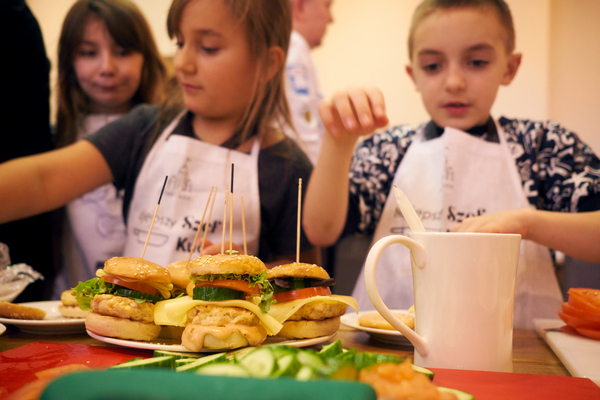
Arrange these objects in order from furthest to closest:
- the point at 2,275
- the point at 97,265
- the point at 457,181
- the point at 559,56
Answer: the point at 559,56, the point at 97,265, the point at 457,181, the point at 2,275

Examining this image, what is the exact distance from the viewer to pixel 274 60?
214 cm

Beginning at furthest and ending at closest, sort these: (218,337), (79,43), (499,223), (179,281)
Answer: (79,43)
(499,223)
(179,281)
(218,337)

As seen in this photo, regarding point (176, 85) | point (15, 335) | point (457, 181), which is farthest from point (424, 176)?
point (15, 335)

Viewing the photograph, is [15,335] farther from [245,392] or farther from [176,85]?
[176,85]

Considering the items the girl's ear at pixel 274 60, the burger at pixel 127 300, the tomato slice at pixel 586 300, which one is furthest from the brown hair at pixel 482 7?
the burger at pixel 127 300

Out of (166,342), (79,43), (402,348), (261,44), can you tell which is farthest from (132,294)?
(79,43)

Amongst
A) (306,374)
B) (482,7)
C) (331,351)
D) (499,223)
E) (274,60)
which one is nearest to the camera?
(306,374)

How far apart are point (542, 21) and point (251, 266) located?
185 inches

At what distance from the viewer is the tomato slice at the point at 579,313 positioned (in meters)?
1.04

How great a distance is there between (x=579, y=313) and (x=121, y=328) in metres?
1.09

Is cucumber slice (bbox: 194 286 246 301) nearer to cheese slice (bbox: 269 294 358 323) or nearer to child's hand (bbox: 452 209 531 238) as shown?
cheese slice (bbox: 269 294 358 323)

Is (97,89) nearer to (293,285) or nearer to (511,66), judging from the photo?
(293,285)

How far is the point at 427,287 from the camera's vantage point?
83 centimetres

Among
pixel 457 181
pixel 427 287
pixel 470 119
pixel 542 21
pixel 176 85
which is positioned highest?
pixel 542 21
